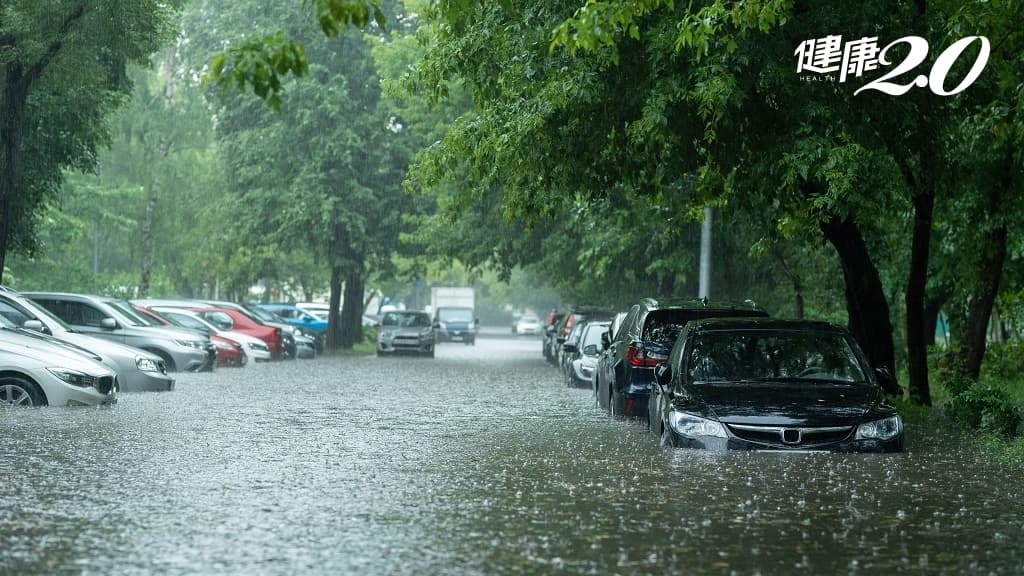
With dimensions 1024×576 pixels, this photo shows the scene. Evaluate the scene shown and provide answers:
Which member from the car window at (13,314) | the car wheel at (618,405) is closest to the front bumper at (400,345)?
the car window at (13,314)

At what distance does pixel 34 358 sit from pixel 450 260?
99.4 feet

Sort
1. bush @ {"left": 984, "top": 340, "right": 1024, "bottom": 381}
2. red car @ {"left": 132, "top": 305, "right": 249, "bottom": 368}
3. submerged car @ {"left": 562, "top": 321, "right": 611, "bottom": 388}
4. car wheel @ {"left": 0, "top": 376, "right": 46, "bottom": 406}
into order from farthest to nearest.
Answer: red car @ {"left": 132, "top": 305, "right": 249, "bottom": 368}
bush @ {"left": 984, "top": 340, "right": 1024, "bottom": 381}
submerged car @ {"left": 562, "top": 321, "right": 611, "bottom": 388}
car wheel @ {"left": 0, "top": 376, "right": 46, "bottom": 406}

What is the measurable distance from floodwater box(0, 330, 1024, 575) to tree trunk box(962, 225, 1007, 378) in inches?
221

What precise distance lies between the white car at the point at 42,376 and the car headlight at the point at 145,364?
12.9ft

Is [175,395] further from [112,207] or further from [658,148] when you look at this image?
[112,207]

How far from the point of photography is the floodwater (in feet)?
26.2

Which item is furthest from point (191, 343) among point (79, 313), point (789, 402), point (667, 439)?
point (789, 402)

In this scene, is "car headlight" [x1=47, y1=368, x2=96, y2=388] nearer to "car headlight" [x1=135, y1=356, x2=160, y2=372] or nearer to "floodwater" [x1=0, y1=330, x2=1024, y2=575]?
"floodwater" [x1=0, y1=330, x2=1024, y2=575]

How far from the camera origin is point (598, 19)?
11375 millimetres

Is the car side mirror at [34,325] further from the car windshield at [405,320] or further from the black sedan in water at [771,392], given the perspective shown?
the car windshield at [405,320]

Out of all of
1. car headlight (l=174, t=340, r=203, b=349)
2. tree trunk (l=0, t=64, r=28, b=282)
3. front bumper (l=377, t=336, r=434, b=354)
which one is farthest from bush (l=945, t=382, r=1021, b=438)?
front bumper (l=377, t=336, r=434, b=354)

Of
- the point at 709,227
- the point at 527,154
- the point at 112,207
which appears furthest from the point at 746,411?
the point at 112,207

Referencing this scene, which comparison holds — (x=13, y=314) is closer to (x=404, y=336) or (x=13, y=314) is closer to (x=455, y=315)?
(x=404, y=336)

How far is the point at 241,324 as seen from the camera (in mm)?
39250
